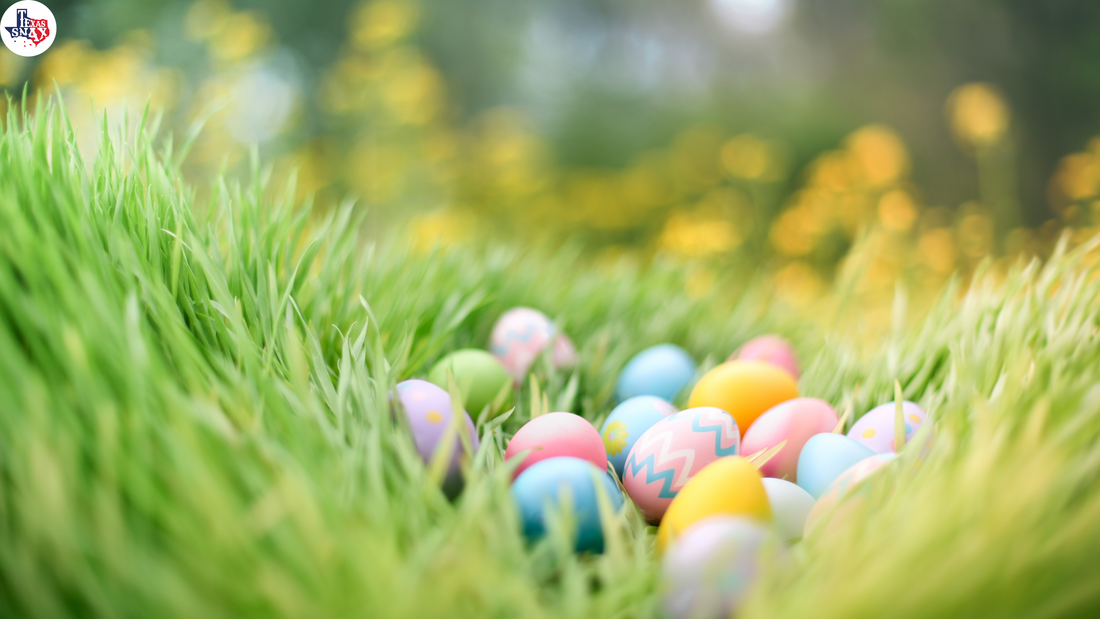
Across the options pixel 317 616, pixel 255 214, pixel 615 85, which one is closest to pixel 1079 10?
pixel 615 85

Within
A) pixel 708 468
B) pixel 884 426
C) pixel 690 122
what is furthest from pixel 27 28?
pixel 690 122

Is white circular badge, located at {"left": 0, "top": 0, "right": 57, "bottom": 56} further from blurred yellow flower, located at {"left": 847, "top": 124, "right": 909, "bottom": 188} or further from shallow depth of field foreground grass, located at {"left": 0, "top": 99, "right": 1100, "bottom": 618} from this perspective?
blurred yellow flower, located at {"left": 847, "top": 124, "right": 909, "bottom": 188}

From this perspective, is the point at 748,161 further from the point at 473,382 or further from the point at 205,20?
the point at 205,20

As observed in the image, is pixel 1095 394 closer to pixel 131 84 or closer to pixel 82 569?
pixel 82 569

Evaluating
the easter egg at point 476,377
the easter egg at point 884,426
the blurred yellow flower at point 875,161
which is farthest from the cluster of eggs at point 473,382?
the blurred yellow flower at point 875,161

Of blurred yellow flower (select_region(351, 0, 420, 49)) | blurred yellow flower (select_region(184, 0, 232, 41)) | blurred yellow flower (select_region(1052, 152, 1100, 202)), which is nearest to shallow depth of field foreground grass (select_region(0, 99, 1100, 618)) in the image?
blurred yellow flower (select_region(1052, 152, 1100, 202))

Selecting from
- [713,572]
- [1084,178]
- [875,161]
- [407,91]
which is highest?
[407,91]
